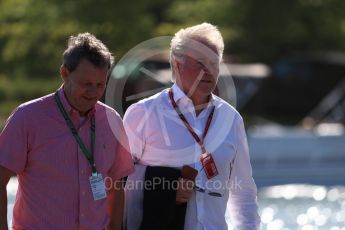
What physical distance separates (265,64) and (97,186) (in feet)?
83.6

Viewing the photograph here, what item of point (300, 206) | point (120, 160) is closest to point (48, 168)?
point (120, 160)

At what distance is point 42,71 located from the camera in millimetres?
26641

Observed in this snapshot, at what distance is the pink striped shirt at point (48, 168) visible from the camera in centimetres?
404

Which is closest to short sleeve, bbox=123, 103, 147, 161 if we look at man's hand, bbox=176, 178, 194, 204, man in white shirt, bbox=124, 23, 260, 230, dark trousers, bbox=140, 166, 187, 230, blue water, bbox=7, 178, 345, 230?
man in white shirt, bbox=124, 23, 260, 230

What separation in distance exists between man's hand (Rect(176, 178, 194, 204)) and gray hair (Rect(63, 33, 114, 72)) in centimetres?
70

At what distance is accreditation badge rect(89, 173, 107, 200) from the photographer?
4141mm

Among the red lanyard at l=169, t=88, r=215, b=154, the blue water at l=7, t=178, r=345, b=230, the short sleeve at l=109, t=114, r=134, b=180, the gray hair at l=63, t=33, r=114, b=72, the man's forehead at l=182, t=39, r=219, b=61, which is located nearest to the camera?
the gray hair at l=63, t=33, r=114, b=72

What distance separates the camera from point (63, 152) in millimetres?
4113

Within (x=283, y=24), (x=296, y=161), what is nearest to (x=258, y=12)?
(x=283, y=24)

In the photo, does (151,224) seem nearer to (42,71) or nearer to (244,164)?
(244,164)

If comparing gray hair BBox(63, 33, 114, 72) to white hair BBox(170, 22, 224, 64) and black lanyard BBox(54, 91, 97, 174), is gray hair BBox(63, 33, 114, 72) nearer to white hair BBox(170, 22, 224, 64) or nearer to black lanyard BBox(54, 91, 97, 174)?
black lanyard BBox(54, 91, 97, 174)

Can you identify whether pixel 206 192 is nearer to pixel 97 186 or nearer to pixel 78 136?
pixel 97 186

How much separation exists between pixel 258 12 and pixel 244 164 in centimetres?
2369

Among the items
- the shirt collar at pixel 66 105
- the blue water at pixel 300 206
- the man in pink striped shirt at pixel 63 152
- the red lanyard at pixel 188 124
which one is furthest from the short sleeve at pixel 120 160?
the blue water at pixel 300 206
